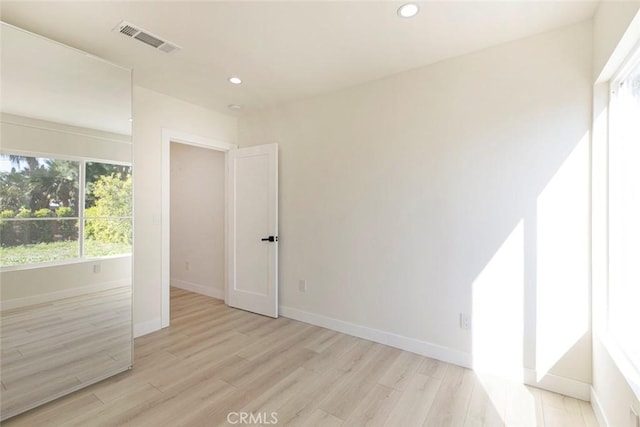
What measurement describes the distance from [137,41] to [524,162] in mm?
3128

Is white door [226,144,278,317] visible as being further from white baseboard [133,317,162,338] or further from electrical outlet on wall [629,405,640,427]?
electrical outlet on wall [629,405,640,427]

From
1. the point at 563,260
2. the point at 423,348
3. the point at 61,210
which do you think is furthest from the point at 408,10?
the point at 61,210

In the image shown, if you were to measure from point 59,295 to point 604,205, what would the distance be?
381 cm

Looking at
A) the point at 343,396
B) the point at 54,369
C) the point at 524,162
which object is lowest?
the point at 343,396

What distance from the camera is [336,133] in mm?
3230

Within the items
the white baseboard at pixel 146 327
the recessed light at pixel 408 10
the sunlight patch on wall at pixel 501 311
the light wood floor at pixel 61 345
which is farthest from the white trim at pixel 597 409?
the white baseboard at pixel 146 327

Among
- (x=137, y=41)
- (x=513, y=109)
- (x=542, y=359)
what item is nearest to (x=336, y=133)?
(x=513, y=109)

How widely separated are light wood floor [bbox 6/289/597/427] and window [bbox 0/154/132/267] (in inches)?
40.7

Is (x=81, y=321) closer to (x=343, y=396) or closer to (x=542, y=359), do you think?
(x=343, y=396)

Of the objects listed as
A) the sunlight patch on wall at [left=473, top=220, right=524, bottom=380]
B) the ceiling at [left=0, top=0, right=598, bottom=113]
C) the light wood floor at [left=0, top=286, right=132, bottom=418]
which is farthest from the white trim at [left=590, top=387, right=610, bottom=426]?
the light wood floor at [left=0, top=286, right=132, bottom=418]

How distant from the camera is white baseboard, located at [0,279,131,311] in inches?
75.0

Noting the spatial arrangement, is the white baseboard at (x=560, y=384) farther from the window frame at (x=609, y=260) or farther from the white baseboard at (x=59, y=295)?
the white baseboard at (x=59, y=295)

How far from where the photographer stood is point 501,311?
2.34m

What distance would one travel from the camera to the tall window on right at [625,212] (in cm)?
158
